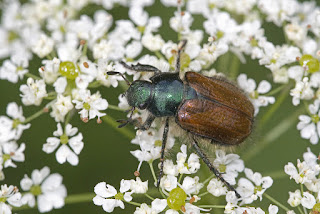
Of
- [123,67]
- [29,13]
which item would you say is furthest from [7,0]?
[123,67]

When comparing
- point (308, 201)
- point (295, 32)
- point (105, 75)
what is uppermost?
point (295, 32)

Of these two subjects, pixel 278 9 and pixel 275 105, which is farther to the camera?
pixel 278 9

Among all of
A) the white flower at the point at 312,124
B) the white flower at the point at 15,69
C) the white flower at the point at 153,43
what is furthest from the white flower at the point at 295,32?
the white flower at the point at 15,69

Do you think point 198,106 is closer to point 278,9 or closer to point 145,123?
point 145,123

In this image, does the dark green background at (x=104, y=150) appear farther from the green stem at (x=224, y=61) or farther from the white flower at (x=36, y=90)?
the white flower at (x=36, y=90)

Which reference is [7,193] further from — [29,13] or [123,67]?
[29,13]

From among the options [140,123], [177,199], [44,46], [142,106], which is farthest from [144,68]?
[177,199]
